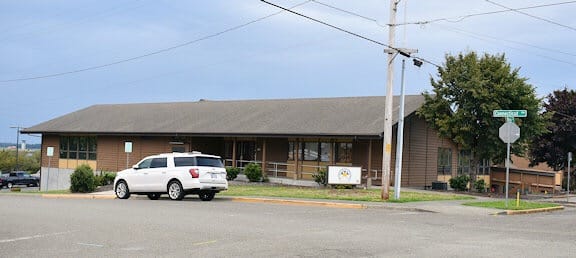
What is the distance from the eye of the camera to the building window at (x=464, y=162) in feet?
136

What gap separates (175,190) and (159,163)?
1306 millimetres

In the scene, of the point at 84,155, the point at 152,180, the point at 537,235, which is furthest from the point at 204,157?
the point at 84,155

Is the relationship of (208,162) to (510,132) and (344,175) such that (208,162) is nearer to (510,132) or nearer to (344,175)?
(344,175)

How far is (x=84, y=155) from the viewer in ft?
153

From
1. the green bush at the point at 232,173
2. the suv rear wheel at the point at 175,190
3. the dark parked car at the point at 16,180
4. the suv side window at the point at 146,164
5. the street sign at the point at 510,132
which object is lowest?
the dark parked car at the point at 16,180

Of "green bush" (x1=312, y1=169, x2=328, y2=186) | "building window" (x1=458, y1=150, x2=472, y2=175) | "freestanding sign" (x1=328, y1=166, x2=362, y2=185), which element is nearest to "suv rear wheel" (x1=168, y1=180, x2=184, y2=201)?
"freestanding sign" (x1=328, y1=166, x2=362, y2=185)

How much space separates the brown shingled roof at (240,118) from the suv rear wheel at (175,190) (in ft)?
35.4

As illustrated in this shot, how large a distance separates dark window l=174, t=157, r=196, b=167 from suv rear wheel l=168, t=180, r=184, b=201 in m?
0.65

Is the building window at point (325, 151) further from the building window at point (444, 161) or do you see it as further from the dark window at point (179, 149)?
the dark window at point (179, 149)

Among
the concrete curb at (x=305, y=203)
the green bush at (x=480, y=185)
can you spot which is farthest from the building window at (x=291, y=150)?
the concrete curb at (x=305, y=203)

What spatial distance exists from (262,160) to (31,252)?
2727cm

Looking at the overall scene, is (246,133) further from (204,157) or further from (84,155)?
(84,155)

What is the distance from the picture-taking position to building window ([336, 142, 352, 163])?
3522cm

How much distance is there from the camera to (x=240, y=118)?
130 ft
